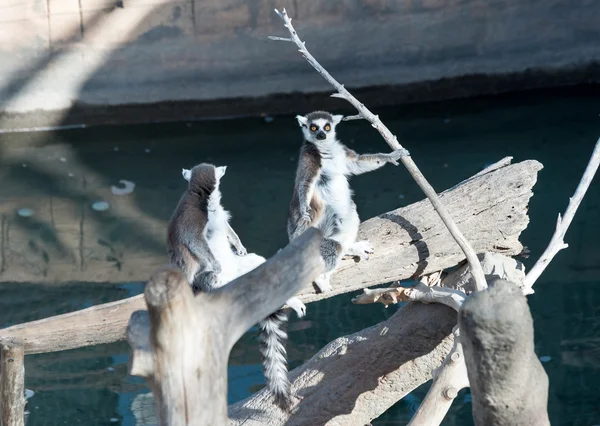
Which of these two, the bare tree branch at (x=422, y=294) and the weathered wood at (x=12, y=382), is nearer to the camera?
the weathered wood at (x=12, y=382)

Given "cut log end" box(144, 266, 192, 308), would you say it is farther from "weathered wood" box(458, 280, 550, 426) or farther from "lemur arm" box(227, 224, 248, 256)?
"lemur arm" box(227, 224, 248, 256)

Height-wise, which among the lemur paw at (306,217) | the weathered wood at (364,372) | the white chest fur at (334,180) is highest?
the white chest fur at (334,180)

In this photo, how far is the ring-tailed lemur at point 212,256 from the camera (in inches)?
137

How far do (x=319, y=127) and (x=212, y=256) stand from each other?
79cm

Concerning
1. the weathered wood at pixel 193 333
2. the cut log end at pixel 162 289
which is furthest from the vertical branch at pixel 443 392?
the cut log end at pixel 162 289

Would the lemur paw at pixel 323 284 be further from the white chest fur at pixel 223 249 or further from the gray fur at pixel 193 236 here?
the gray fur at pixel 193 236

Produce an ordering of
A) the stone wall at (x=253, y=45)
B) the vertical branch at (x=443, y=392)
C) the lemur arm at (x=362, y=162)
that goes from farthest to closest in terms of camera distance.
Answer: the stone wall at (x=253, y=45)
the lemur arm at (x=362, y=162)
the vertical branch at (x=443, y=392)

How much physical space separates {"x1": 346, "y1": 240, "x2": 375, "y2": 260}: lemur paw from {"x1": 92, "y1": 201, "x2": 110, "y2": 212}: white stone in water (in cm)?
433

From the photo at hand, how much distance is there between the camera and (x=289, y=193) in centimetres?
784

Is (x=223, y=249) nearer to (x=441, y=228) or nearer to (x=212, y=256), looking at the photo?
(x=212, y=256)

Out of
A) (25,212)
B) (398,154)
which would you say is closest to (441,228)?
(398,154)

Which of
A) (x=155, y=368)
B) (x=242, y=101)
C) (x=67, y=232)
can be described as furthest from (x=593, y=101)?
(x=155, y=368)

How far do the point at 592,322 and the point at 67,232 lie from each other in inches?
161

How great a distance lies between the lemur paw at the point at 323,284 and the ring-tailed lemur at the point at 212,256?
0.10 m
